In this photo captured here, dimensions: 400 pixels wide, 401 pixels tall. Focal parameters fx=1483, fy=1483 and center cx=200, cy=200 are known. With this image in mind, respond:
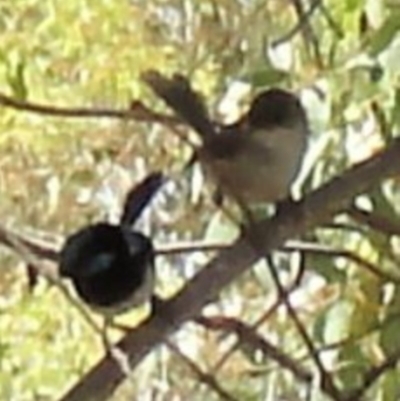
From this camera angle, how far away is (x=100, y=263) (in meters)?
0.38

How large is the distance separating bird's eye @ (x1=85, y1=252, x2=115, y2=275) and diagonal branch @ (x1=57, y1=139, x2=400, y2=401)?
20mm

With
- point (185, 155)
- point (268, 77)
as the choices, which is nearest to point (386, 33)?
point (268, 77)

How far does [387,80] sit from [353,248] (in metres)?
0.07

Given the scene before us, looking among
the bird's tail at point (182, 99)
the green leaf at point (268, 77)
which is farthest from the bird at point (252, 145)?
the green leaf at point (268, 77)

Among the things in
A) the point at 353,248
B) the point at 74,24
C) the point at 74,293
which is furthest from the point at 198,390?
the point at 74,24

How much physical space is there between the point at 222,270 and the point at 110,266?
0.09ft

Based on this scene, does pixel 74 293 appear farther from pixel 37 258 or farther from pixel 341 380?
pixel 341 380

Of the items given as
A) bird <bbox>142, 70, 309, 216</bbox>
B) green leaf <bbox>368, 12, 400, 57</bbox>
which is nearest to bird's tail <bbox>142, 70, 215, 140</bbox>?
bird <bbox>142, 70, 309, 216</bbox>

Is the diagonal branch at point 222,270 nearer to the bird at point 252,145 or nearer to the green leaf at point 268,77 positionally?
the bird at point 252,145

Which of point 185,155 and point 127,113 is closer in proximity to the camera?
point 127,113

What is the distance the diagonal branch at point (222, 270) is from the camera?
37cm

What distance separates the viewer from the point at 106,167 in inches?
42.7

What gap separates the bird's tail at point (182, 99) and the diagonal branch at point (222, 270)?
0.03 meters

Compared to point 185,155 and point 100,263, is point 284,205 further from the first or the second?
point 185,155
